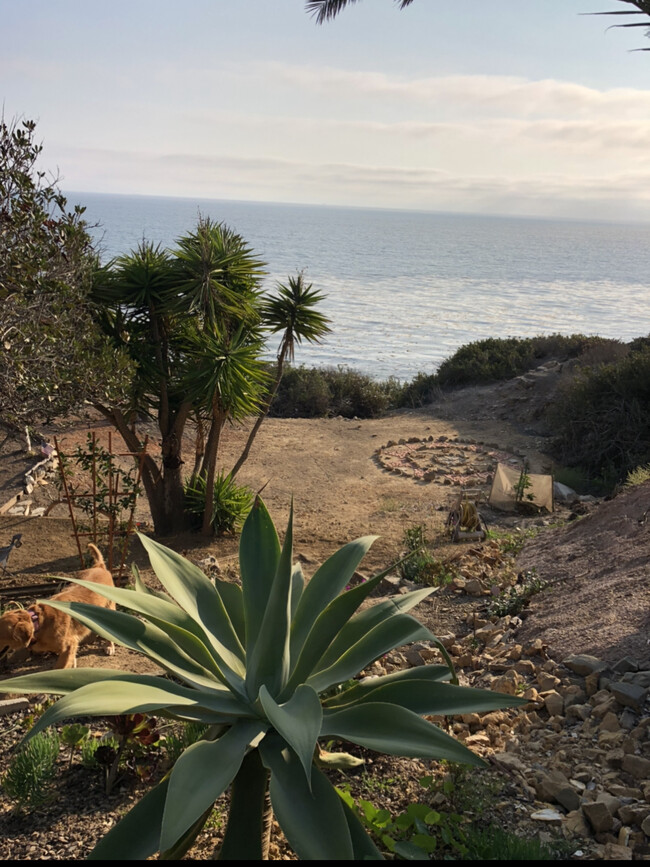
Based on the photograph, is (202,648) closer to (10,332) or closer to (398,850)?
(398,850)

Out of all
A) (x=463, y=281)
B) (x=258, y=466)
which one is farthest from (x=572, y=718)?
(x=463, y=281)

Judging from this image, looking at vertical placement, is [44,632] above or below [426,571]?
above

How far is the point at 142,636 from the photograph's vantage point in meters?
2.71

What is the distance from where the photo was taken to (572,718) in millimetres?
3799

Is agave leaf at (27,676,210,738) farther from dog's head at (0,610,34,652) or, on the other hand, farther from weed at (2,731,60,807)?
dog's head at (0,610,34,652)

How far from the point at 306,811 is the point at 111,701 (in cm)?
67

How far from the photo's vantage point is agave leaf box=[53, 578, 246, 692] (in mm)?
2650

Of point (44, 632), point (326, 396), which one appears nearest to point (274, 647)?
point (44, 632)

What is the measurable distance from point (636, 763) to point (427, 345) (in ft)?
123

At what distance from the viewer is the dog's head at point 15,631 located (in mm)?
4680

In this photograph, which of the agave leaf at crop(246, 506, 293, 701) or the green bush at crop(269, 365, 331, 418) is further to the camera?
the green bush at crop(269, 365, 331, 418)

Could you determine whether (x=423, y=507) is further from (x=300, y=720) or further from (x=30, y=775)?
(x=300, y=720)

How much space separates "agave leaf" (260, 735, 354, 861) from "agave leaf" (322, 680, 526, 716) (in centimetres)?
39

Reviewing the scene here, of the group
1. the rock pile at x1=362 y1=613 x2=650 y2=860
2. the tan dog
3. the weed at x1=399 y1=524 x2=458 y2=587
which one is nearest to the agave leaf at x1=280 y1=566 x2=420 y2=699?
the rock pile at x1=362 y1=613 x2=650 y2=860
